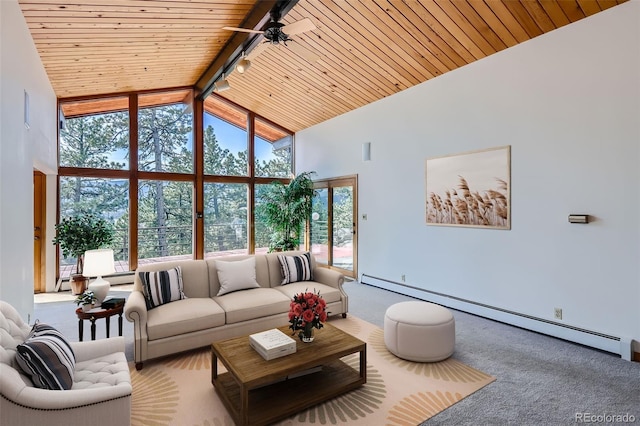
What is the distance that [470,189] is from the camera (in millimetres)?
4355

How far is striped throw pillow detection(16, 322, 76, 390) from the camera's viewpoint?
1.69 meters

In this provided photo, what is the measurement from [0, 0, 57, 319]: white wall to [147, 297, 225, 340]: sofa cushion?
48.1 inches

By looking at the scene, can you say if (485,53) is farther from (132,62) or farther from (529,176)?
(132,62)

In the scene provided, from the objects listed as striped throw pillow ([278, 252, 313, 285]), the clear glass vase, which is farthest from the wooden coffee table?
striped throw pillow ([278, 252, 313, 285])

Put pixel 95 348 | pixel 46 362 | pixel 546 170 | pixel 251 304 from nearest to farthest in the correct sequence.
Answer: pixel 46 362
pixel 95 348
pixel 251 304
pixel 546 170

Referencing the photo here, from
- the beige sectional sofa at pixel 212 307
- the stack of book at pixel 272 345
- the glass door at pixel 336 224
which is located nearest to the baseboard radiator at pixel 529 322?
the glass door at pixel 336 224

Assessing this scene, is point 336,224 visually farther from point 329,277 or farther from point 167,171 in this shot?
point 167,171

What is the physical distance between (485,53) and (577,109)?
132 cm

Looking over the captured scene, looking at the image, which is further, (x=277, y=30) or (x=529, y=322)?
(x=529, y=322)

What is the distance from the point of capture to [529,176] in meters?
3.75

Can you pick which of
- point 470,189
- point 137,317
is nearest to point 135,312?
point 137,317

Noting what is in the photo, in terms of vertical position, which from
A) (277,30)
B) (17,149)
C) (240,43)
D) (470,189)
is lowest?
(470,189)

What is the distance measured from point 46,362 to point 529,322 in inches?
174

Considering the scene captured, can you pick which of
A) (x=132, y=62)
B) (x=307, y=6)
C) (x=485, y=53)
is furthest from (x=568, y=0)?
(x=132, y=62)
